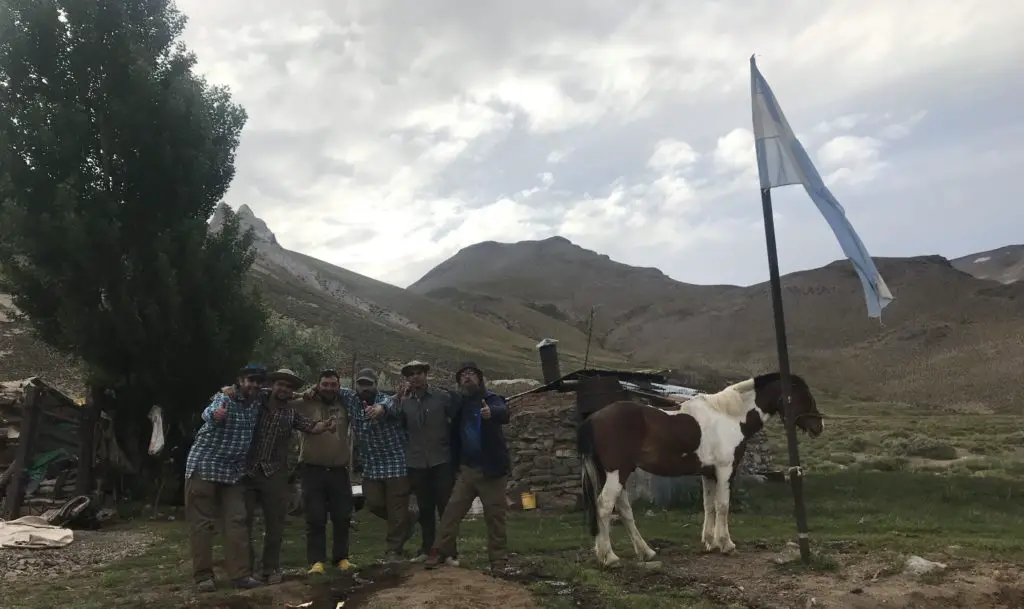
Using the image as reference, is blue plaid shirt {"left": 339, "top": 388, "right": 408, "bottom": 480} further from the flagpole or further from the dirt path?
the flagpole

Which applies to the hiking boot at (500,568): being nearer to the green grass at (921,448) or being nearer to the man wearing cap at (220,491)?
the man wearing cap at (220,491)

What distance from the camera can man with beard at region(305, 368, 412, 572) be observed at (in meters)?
7.42

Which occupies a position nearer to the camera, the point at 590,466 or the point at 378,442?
the point at 378,442

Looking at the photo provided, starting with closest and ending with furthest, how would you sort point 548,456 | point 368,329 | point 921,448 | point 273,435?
point 273,435 < point 548,456 < point 921,448 < point 368,329

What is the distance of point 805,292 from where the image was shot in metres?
127

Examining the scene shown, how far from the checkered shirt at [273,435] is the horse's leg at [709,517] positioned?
190 inches

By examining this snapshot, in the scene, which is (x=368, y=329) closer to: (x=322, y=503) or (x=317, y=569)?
(x=322, y=503)

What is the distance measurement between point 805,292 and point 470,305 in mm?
73722

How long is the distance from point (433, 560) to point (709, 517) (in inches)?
139

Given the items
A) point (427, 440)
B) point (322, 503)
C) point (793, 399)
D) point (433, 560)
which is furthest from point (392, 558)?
point (793, 399)

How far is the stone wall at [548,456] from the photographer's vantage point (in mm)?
14805

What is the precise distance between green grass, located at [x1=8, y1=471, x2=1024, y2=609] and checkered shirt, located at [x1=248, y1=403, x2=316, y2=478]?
1.35 m

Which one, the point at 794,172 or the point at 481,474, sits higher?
the point at 794,172

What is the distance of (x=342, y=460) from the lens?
24.0 feet
